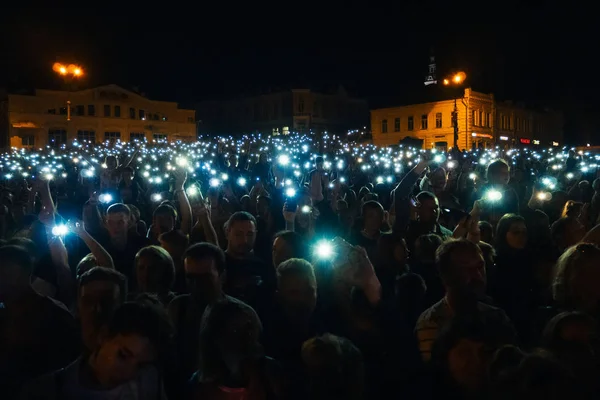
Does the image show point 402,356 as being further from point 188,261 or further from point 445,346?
point 188,261

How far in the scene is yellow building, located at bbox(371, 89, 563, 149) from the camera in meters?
53.8

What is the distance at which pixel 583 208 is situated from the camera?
7379 mm

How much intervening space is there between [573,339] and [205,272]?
2.12 metres

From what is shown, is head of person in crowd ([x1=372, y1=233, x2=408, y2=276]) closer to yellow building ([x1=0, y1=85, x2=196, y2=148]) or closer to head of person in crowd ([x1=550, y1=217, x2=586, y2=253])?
head of person in crowd ([x1=550, y1=217, x2=586, y2=253])

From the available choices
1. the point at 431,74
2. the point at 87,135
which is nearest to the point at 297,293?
the point at 87,135

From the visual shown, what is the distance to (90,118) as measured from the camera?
52531mm

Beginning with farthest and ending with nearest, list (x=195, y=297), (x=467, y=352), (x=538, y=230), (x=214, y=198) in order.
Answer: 1. (x=214, y=198)
2. (x=538, y=230)
3. (x=195, y=297)
4. (x=467, y=352)

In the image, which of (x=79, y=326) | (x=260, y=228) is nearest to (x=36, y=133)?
(x=260, y=228)

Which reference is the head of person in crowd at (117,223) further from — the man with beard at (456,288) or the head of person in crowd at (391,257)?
the man with beard at (456,288)

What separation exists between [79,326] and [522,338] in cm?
279

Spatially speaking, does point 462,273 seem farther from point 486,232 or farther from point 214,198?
point 214,198

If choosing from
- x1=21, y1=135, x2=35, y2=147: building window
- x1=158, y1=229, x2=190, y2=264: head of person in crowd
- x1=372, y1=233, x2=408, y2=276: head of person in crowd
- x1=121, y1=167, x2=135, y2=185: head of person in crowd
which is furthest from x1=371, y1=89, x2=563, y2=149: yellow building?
x1=158, y1=229, x2=190, y2=264: head of person in crowd

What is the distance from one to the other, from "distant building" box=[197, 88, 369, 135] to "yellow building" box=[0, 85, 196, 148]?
8727mm

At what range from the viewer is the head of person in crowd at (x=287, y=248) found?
470 centimetres
